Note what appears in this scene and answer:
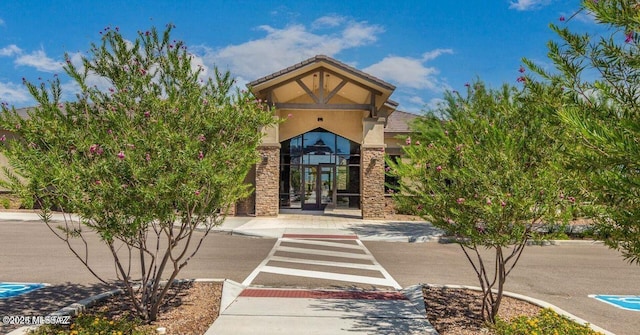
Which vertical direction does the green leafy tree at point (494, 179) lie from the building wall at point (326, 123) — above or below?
below

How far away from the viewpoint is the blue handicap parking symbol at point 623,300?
7.07 metres

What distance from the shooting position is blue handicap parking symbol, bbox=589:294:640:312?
7.07 meters

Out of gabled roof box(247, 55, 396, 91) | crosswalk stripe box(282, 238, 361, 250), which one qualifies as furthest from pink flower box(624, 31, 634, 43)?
gabled roof box(247, 55, 396, 91)

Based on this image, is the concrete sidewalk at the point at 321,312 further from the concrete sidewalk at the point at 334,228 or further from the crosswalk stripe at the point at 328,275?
the concrete sidewalk at the point at 334,228

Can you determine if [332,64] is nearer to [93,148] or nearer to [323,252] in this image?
[323,252]

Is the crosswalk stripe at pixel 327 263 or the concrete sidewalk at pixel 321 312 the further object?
the crosswalk stripe at pixel 327 263

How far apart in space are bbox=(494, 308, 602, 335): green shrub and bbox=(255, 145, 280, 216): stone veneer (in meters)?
16.1

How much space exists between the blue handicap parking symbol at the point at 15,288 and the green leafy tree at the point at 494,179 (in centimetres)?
683

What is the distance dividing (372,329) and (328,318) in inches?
27.1

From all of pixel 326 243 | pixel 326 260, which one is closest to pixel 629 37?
pixel 326 260

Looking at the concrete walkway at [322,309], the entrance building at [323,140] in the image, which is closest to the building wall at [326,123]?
the entrance building at [323,140]

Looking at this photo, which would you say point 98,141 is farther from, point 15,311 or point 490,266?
point 490,266

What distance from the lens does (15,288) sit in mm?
7395

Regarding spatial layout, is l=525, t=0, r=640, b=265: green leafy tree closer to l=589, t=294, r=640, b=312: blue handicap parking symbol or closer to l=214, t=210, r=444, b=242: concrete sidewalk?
l=589, t=294, r=640, b=312: blue handicap parking symbol
